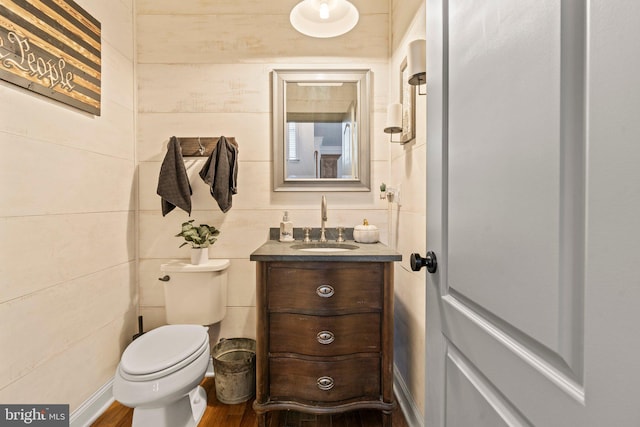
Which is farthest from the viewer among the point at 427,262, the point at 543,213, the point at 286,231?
the point at 286,231

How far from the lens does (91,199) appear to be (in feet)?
5.03

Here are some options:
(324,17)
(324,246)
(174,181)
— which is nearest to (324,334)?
(324,246)

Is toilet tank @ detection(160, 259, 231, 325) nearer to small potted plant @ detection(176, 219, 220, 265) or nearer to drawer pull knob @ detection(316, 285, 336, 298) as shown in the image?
small potted plant @ detection(176, 219, 220, 265)

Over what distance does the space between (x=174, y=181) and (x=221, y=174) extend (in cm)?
28

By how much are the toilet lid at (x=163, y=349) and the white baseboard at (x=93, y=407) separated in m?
0.48

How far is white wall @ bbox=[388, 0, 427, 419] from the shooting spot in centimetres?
138

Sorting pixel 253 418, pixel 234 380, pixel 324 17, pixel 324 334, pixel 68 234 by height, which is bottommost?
pixel 253 418

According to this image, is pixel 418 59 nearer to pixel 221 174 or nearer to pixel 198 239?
pixel 221 174

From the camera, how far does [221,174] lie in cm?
177

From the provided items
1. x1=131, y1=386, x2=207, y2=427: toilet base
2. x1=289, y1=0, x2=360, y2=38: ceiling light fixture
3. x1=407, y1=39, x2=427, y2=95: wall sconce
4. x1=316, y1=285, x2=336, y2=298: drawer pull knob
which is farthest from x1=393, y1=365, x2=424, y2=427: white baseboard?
x1=289, y1=0, x2=360, y2=38: ceiling light fixture

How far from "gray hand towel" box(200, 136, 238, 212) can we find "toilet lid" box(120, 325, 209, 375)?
729 millimetres

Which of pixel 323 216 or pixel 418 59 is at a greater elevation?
pixel 418 59
